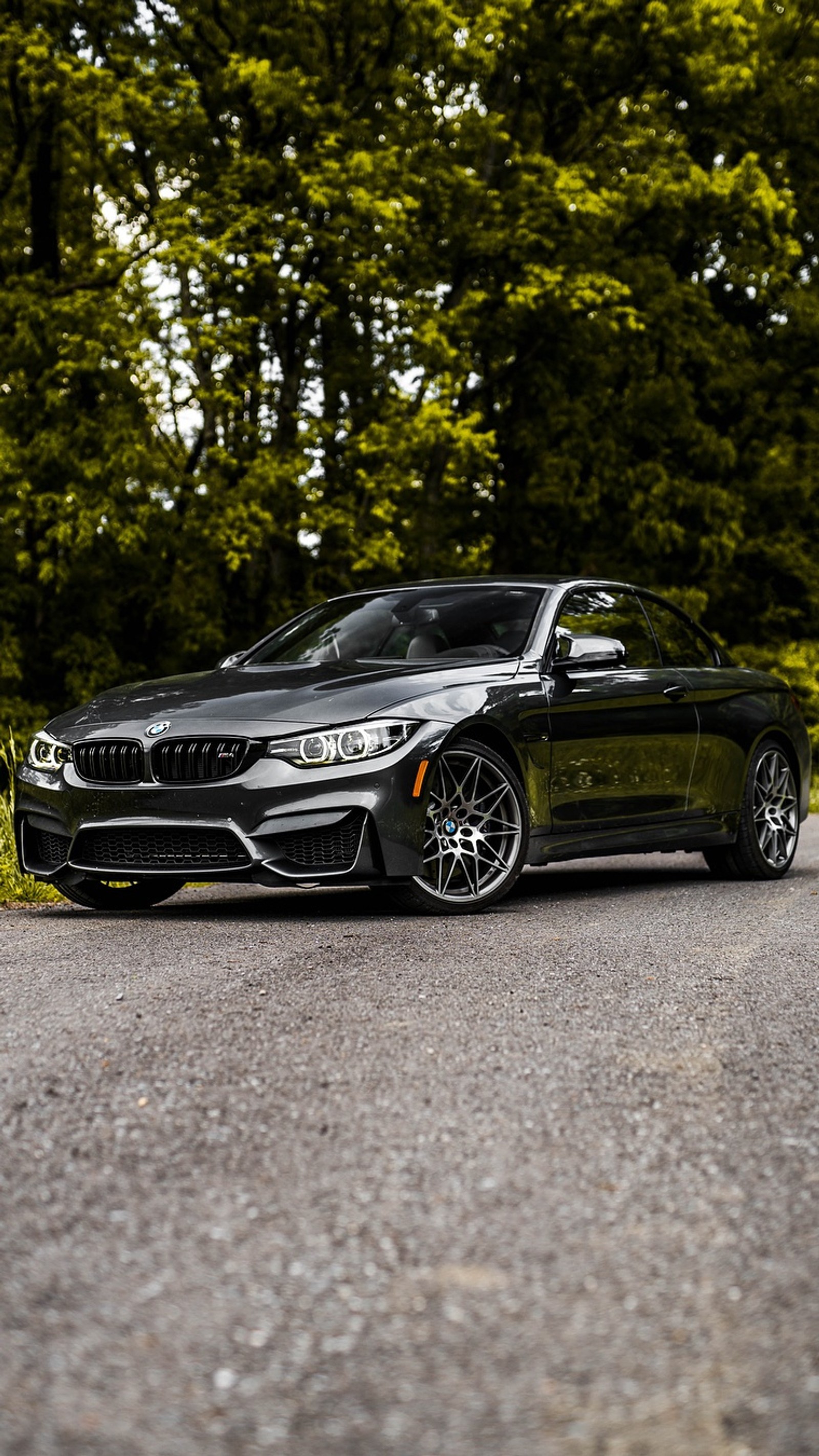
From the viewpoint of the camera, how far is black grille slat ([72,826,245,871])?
22.8 feet

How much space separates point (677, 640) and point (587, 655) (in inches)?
58.0

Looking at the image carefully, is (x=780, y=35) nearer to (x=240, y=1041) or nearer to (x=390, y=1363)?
(x=240, y=1041)

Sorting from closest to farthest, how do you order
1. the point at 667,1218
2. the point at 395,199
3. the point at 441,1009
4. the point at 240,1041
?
the point at 667,1218
the point at 240,1041
the point at 441,1009
the point at 395,199

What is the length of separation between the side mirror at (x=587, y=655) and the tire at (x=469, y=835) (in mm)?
805

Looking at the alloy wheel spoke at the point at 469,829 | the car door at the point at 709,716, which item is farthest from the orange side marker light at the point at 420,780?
the car door at the point at 709,716

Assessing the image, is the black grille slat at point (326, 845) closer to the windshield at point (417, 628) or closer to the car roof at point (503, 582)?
the windshield at point (417, 628)

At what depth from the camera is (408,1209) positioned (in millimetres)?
3104

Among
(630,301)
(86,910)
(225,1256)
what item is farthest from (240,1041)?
(630,301)

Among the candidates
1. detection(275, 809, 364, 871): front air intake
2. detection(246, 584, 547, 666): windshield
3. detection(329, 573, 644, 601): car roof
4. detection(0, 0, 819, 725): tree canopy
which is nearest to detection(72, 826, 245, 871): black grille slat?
detection(275, 809, 364, 871): front air intake

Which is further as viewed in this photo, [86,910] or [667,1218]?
[86,910]

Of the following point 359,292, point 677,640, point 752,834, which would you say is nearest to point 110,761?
point 677,640

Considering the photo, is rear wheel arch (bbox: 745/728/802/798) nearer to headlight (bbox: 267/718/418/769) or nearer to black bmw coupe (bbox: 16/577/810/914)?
black bmw coupe (bbox: 16/577/810/914)

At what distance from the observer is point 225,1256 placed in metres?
2.85

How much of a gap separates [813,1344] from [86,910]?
5.98m
